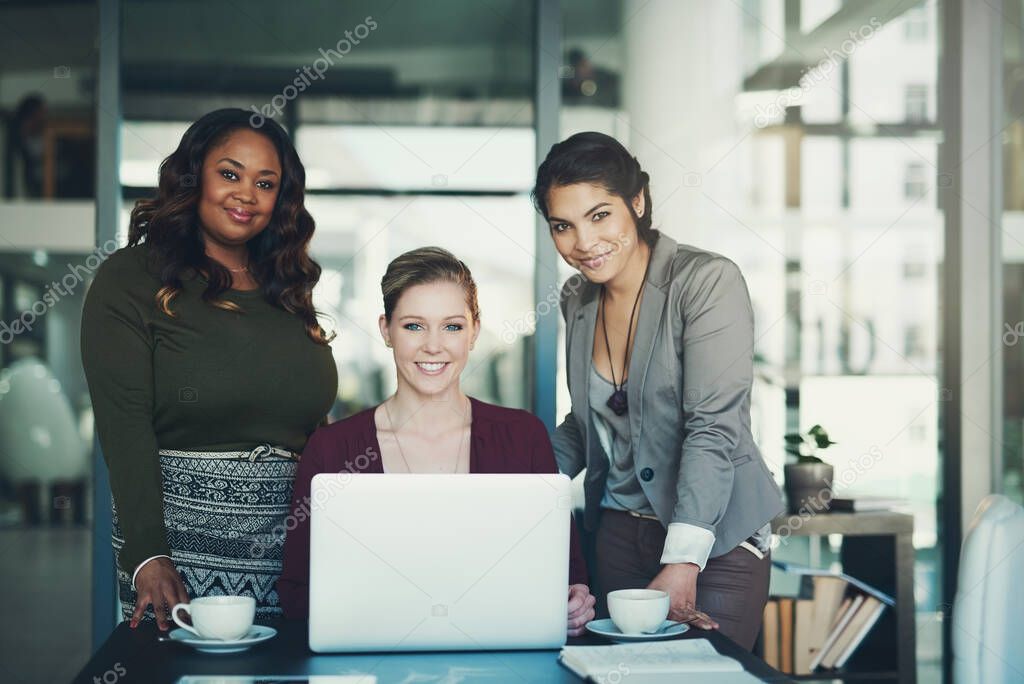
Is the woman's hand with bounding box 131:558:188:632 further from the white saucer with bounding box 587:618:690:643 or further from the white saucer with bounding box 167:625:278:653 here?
the white saucer with bounding box 587:618:690:643

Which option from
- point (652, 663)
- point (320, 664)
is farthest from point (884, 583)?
point (320, 664)

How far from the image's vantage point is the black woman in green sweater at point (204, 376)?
2.24 metres

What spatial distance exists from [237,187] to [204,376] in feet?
1.32

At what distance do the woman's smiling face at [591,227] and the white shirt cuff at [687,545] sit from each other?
0.55 metres

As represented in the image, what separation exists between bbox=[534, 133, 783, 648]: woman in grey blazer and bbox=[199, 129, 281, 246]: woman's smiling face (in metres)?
0.59

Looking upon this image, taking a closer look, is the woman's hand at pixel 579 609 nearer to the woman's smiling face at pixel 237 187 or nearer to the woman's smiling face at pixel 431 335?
the woman's smiling face at pixel 431 335

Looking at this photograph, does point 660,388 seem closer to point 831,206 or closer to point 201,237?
point 201,237

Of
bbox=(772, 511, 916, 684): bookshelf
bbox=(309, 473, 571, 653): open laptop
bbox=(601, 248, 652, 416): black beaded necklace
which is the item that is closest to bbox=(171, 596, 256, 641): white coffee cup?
bbox=(309, 473, 571, 653): open laptop

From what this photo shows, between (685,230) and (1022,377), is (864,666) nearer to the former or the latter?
(1022,377)

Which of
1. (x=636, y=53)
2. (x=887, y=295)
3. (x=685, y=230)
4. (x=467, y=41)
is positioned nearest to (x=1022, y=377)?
(x=887, y=295)

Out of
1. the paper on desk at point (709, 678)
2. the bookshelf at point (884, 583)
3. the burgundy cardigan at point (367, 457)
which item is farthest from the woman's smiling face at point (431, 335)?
the bookshelf at point (884, 583)

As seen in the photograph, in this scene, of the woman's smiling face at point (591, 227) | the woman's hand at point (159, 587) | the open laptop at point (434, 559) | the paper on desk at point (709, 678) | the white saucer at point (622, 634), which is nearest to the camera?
the paper on desk at point (709, 678)

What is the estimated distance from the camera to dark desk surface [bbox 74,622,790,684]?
1.59m

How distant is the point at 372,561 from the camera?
1654 millimetres
